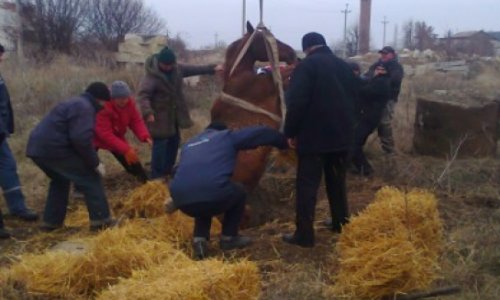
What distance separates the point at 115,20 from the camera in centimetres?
2677

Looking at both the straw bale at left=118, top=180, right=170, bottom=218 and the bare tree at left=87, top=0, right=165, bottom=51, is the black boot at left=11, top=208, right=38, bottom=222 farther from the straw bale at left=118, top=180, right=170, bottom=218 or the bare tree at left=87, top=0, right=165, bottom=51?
the bare tree at left=87, top=0, right=165, bottom=51

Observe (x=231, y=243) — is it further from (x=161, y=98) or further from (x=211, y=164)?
(x=161, y=98)

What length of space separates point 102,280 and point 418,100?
21.3 feet

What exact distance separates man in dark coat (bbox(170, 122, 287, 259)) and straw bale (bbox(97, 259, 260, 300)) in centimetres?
102

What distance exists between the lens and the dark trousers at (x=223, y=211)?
5.06 metres

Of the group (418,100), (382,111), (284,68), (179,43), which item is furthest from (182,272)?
(179,43)

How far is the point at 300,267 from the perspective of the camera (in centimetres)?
492

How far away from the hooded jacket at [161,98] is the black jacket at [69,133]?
1.49 m

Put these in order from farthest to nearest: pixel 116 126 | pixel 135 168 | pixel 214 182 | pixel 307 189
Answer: pixel 135 168 < pixel 116 126 < pixel 307 189 < pixel 214 182

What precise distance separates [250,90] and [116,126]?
161cm

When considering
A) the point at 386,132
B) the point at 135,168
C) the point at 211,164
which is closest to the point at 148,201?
the point at 135,168

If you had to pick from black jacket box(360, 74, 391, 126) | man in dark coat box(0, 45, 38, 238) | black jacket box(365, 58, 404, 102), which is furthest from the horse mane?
black jacket box(365, 58, 404, 102)

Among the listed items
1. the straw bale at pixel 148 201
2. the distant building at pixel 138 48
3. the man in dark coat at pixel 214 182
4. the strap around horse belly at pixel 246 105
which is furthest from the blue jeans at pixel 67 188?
the distant building at pixel 138 48

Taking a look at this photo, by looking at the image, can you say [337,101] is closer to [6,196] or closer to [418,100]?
[6,196]
